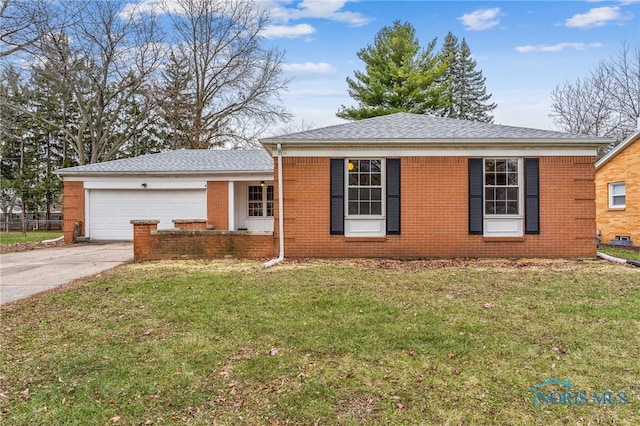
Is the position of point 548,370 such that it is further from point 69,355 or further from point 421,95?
point 421,95

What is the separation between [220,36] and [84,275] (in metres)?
23.8

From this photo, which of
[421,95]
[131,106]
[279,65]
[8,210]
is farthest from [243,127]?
[8,210]

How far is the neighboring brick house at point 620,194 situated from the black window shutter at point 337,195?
38.9 feet

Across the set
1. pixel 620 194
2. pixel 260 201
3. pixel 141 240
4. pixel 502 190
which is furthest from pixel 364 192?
pixel 620 194

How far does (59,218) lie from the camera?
25.5 metres

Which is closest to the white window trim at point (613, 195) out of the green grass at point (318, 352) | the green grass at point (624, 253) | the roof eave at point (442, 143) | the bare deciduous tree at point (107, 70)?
the green grass at point (624, 253)

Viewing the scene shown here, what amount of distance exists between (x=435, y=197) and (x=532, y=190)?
94.3 inches

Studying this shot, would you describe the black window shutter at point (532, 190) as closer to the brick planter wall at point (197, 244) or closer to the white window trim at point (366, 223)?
the white window trim at point (366, 223)

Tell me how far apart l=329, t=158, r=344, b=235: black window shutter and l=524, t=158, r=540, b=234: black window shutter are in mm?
4604

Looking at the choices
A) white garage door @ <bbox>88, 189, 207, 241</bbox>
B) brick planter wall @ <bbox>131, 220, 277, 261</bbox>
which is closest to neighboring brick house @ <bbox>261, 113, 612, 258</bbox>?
brick planter wall @ <bbox>131, 220, 277, 261</bbox>

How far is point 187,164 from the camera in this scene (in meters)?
15.1

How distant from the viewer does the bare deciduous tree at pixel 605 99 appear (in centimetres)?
2205

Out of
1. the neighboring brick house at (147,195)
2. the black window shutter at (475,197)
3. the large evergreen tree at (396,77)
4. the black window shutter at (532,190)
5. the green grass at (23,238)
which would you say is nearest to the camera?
the black window shutter at (532,190)

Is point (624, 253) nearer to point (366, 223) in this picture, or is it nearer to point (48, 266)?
point (366, 223)
